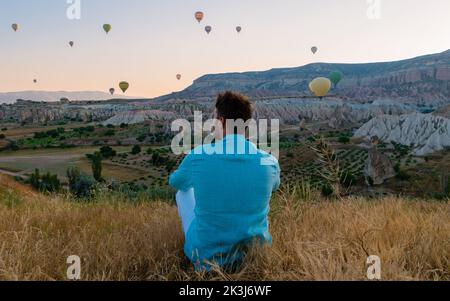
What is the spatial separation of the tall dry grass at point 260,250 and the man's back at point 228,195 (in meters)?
0.15

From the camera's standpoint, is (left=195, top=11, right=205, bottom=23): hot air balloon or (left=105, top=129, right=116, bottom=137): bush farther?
(left=105, top=129, right=116, bottom=137): bush

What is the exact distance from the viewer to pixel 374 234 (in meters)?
2.71

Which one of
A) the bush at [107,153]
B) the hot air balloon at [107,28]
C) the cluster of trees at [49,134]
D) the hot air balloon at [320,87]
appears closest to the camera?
the hot air balloon at [320,87]

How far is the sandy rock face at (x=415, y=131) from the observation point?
61.0m

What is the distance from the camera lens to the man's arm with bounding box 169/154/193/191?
258cm

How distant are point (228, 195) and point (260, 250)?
1.18ft

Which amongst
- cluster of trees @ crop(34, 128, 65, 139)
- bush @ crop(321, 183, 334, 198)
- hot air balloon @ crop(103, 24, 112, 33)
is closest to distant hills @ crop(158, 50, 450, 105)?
cluster of trees @ crop(34, 128, 65, 139)

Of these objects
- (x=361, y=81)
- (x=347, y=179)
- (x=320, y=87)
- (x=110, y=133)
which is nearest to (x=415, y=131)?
(x=320, y=87)

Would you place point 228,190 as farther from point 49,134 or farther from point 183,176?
point 49,134

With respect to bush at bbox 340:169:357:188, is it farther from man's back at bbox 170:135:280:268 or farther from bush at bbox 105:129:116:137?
bush at bbox 105:129:116:137

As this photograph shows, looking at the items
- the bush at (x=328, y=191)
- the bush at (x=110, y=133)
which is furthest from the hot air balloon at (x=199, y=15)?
the bush at (x=110, y=133)

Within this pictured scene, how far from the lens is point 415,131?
6869 cm

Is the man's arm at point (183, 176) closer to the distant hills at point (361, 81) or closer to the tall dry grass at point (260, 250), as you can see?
the tall dry grass at point (260, 250)

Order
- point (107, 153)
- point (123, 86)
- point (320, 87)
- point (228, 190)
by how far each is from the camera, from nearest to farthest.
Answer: point (228, 190) < point (320, 87) < point (123, 86) < point (107, 153)
